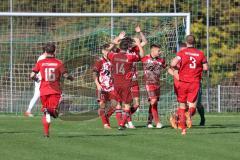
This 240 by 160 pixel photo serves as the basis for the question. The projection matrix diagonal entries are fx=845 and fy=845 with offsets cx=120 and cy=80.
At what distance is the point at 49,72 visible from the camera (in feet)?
56.7

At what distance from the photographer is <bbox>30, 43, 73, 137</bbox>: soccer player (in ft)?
56.6

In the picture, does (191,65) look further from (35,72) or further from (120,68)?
(35,72)

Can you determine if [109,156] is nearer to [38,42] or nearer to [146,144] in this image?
[146,144]

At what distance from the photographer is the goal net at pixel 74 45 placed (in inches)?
974

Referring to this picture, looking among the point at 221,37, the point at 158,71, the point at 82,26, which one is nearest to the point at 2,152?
the point at 158,71

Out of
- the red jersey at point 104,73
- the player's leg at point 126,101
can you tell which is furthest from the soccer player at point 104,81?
the player's leg at point 126,101

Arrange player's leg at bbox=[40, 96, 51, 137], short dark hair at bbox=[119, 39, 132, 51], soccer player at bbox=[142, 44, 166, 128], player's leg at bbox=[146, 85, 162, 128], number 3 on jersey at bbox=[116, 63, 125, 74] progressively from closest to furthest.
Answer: player's leg at bbox=[40, 96, 51, 137], short dark hair at bbox=[119, 39, 132, 51], number 3 on jersey at bbox=[116, 63, 125, 74], soccer player at bbox=[142, 44, 166, 128], player's leg at bbox=[146, 85, 162, 128]

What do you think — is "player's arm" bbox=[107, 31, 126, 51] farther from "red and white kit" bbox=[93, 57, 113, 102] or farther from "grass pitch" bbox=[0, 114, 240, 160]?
"grass pitch" bbox=[0, 114, 240, 160]

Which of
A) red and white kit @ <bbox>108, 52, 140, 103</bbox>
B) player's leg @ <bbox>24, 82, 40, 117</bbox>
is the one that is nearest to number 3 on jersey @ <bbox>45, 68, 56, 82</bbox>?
red and white kit @ <bbox>108, 52, 140, 103</bbox>

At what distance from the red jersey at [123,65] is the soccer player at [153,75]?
0.81 metres

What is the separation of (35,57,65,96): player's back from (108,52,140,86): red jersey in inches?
109

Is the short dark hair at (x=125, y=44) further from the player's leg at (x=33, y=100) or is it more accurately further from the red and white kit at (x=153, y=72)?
the player's leg at (x=33, y=100)

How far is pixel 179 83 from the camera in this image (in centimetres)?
1870

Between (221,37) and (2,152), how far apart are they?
21.2 meters
